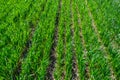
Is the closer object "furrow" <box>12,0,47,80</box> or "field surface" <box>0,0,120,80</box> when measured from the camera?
"furrow" <box>12,0,47,80</box>

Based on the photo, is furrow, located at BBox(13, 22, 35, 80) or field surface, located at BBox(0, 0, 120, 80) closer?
furrow, located at BBox(13, 22, 35, 80)

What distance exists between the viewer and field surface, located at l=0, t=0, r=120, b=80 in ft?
21.1

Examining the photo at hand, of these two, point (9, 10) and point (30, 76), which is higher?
point (9, 10)

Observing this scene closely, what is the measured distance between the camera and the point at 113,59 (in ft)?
24.4

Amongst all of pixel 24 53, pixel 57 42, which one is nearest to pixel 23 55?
pixel 24 53

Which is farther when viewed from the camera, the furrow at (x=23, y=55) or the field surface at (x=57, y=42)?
the field surface at (x=57, y=42)

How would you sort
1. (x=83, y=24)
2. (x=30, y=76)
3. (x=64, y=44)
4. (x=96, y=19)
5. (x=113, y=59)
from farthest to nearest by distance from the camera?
1. (x=96, y=19)
2. (x=83, y=24)
3. (x=64, y=44)
4. (x=113, y=59)
5. (x=30, y=76)

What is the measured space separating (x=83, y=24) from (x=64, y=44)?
2016mm

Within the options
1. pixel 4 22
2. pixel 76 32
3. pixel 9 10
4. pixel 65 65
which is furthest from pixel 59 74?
pixel 9 10

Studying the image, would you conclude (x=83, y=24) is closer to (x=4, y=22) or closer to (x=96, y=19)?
(x=96, y=19)

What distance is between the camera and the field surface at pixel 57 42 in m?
6.45

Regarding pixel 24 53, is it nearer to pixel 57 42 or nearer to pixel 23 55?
pixel 23 55

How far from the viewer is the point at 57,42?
8070 millimetres

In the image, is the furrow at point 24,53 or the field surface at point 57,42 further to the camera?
the field surface at point 57,42
